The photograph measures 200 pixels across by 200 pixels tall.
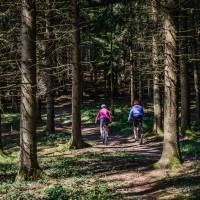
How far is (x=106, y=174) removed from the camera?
1540 centimetres

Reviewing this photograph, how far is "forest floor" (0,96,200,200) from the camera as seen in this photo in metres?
12.0

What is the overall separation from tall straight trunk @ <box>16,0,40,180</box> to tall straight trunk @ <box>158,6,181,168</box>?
428cm

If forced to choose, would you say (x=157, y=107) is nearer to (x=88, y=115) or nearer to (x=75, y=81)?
(x=75, y=81)

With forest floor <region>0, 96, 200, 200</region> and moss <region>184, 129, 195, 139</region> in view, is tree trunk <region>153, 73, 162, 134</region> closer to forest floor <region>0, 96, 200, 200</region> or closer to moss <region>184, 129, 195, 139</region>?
forest floor <region>0, 96, 200, 200</region>

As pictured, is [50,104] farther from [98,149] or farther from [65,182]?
[65,182]

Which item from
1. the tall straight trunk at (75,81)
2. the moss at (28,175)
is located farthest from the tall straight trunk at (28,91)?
the tall straight trunk at (75,81)

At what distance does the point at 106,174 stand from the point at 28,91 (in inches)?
156

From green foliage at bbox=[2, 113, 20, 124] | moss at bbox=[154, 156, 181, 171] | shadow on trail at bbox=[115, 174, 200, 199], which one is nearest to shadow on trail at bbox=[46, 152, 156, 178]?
moss at bbox=[154, 156, 181, 171]

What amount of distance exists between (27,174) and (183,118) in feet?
44.8

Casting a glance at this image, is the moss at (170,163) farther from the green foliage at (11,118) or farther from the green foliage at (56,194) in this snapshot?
the green foliage at (11,118)

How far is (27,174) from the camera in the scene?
1404 centimetres

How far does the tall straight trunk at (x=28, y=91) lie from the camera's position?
1366 centimetres

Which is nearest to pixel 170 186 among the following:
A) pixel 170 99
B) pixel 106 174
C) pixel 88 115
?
pixel 106 174

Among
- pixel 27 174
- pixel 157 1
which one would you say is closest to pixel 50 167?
pixel 27 174
